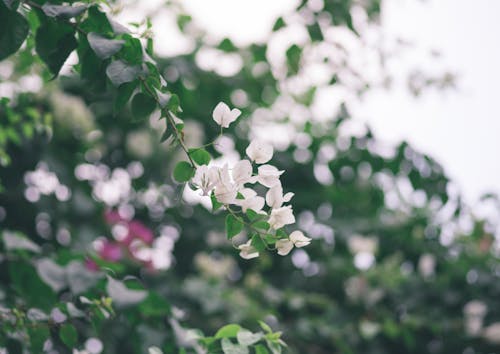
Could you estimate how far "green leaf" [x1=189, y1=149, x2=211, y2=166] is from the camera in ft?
2.24

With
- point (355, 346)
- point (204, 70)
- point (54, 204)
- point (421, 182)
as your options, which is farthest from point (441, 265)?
point (54, 204)

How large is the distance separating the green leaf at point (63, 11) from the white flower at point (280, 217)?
0.33 meters

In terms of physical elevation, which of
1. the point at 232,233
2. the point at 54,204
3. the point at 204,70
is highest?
the point at 232,233

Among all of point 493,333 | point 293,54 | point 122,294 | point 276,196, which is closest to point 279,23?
point 293,54

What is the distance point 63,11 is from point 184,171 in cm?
24

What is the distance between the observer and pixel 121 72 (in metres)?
0.70

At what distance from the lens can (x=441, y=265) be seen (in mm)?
2293

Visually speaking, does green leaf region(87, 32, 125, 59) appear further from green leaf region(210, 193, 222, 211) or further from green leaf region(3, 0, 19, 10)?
green leaf region(210, 193, 222, 211)

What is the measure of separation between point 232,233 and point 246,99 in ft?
5.19

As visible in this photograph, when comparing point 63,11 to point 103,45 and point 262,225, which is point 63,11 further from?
point 262,225

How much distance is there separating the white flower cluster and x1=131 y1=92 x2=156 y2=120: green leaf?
4.3 inches

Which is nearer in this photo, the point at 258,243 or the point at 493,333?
the point at 258,243

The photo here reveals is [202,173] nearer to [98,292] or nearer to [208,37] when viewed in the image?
[98,292]

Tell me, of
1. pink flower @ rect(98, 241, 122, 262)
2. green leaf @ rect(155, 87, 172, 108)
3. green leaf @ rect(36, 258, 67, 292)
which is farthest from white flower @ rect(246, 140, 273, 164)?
pink flower @ rect(98, 241, 122, 262)
